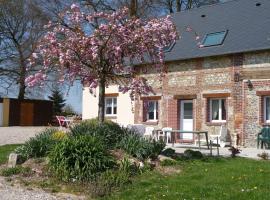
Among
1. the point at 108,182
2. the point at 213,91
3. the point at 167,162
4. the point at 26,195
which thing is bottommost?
the point at 26,195

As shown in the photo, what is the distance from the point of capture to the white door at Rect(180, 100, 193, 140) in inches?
989

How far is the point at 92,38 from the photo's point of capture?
13523 mm

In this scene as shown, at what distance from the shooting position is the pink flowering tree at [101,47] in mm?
13591

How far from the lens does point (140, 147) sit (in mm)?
12883

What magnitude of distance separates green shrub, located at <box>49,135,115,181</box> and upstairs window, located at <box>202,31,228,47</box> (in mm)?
13621

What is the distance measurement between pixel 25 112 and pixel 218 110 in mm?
23744

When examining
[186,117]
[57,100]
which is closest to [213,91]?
[186,117]

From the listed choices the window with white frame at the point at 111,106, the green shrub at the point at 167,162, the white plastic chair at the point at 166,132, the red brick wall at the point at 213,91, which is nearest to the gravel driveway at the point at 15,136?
the window with white frame at the point at 111,106

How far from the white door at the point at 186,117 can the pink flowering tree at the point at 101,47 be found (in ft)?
35.5

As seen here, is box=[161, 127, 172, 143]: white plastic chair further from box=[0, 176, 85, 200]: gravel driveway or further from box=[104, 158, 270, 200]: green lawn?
box=[0, 176, 85, 200]: gravel driveway

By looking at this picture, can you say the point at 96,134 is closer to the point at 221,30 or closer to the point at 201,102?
the point at 201,102

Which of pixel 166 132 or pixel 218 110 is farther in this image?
pixel 218 110

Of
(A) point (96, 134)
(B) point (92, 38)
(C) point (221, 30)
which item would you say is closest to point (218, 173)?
(A) point (96, 134)

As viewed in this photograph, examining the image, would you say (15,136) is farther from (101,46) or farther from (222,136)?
(101,46)
